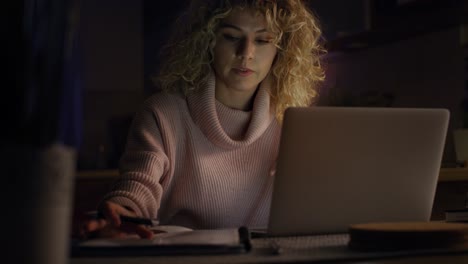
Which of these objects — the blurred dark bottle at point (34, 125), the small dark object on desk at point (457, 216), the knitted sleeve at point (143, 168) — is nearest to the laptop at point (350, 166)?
the small dark object on desk at point (457, 216)

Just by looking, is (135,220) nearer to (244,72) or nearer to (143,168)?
(143,168)

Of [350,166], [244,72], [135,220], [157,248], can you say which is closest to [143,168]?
[244,72]

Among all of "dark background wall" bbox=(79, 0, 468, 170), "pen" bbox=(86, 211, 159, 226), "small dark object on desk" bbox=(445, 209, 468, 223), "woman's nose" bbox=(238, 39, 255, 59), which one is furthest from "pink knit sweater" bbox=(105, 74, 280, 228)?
"dark background wall" bbox=(79, 0, 468, 170)

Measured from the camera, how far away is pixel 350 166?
3.92 ft

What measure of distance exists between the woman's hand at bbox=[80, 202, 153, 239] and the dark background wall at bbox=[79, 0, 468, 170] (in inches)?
56.7

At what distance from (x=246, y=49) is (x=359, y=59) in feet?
6.92

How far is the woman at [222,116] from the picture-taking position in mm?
1888

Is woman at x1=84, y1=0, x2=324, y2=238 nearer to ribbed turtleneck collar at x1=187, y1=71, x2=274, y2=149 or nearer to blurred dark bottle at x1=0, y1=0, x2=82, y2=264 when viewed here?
ribbed turtleneck collar at x1=187, y1=71, x2=274, y2=149

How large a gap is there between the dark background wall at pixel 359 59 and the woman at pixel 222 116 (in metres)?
0.74

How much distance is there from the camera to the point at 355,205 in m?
1.22

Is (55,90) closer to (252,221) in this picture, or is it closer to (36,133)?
(36,133)

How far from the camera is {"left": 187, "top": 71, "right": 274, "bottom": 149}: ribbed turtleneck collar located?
1.91m

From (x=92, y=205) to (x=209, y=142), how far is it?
241 cm

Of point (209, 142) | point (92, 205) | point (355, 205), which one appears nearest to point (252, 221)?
point (209, 142)
